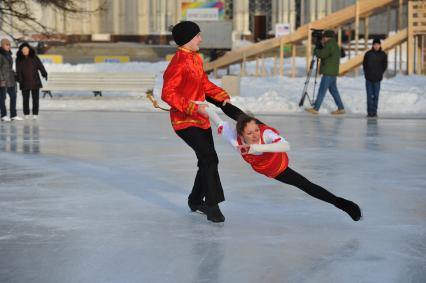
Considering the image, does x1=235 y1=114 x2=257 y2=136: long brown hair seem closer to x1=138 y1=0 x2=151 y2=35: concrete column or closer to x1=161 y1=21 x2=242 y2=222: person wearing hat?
x1=161 y1=21 x2=242 y2=222: person wearing hat

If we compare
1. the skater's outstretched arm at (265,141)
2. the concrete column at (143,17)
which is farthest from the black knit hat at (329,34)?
the concrete column at (143,17)

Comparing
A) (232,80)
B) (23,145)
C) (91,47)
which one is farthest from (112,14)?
(23,145)

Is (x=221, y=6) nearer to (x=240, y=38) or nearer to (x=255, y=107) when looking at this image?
(x=240, y=38)

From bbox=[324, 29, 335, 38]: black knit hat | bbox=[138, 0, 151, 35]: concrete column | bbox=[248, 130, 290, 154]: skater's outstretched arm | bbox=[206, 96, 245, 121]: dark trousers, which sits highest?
bbox=[138, 0, 151, 35]: concrete column

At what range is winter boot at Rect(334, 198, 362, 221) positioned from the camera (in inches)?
300

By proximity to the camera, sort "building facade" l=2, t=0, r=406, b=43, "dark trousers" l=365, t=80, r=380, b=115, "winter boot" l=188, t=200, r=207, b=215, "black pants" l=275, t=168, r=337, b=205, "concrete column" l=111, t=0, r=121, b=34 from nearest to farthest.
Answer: "black pants" l=275, t=168, r=337, b=205, "winter boot" l=188, t=200, r=207, b=215, "dark trousers" l=365, t=80, r=380, b=115, "building facade" l=2, t=0, r=406, b=43, "concrete column" l=111, t=0, r=121, b=34

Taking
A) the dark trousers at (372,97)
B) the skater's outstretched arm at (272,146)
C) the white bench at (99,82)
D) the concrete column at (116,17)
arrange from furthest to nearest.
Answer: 1. the concrete column at (116,17)
2. the white bench at (99,82)
3. the dark trousers at (372,97)
4. the skater's outstretched arm at (272,146)

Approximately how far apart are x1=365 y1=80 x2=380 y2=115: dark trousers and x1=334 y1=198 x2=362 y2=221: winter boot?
41.2ft

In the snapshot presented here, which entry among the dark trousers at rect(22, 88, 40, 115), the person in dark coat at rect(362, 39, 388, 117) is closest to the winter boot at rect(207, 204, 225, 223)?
the dark trousers at rect(22, 88, 40, 115)

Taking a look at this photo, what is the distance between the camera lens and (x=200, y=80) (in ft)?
25.5

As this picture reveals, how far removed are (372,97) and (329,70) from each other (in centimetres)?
131

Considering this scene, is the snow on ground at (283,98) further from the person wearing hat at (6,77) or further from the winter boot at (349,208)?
the winter boot at (349,208)

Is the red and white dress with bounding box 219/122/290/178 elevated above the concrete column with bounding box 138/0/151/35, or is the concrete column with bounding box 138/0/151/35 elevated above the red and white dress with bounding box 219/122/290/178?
the concrete column with bounding box 138/0/151/35

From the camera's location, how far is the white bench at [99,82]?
86.5ft
